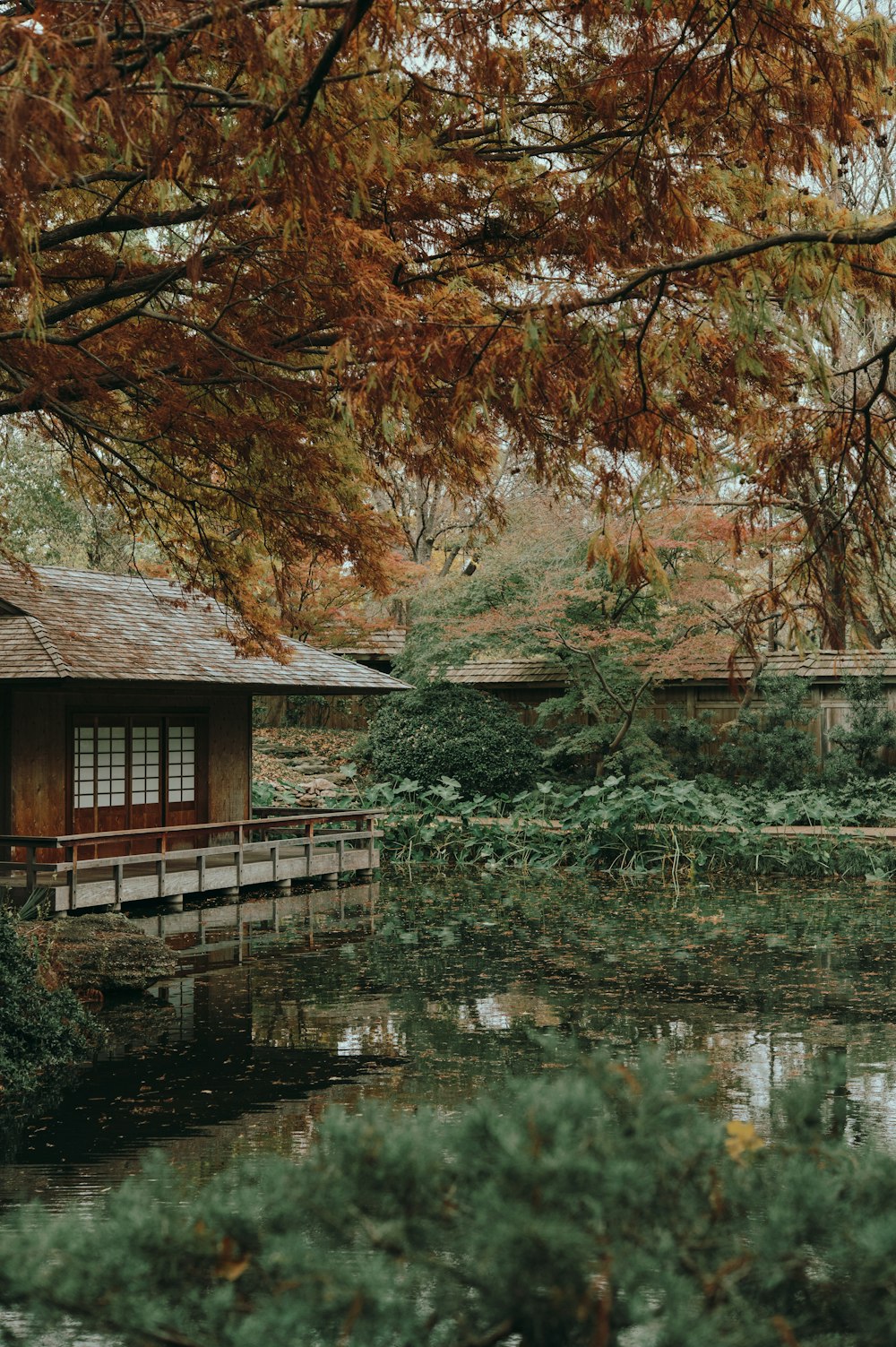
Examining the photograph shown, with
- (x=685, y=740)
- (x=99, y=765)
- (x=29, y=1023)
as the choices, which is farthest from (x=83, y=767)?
(x=685, y=740)

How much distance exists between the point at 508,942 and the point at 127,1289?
10923 mm

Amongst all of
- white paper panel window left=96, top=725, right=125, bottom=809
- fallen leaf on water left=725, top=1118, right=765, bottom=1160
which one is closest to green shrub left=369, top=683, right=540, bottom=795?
white paper panel window left=96, top=725, right=125, bottom=809

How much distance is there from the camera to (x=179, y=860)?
669 inches

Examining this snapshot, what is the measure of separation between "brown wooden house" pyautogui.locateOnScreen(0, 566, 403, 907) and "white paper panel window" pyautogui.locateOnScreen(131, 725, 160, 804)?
0.8 inches

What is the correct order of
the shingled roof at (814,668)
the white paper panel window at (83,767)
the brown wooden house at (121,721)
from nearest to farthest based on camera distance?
the brown wooden house at (121,721) < the white paper panel window at (83,767) < the shingled roof at (814,668)

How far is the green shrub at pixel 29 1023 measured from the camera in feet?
25.6

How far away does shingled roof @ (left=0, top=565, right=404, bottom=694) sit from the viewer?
48.7 ft

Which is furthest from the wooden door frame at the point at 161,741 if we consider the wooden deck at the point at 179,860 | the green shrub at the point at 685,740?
the green shrub at the point at 685,740

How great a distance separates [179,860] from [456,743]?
6.97m

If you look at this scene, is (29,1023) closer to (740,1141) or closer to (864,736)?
(740,1141)

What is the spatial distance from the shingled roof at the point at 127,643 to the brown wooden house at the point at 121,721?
27 millimetres

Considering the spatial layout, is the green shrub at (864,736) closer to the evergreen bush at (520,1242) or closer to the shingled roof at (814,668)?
the shingled roof at (814,668)

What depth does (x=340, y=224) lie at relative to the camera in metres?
6.76

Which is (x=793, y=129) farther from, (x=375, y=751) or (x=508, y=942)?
(x=375, y=751)
